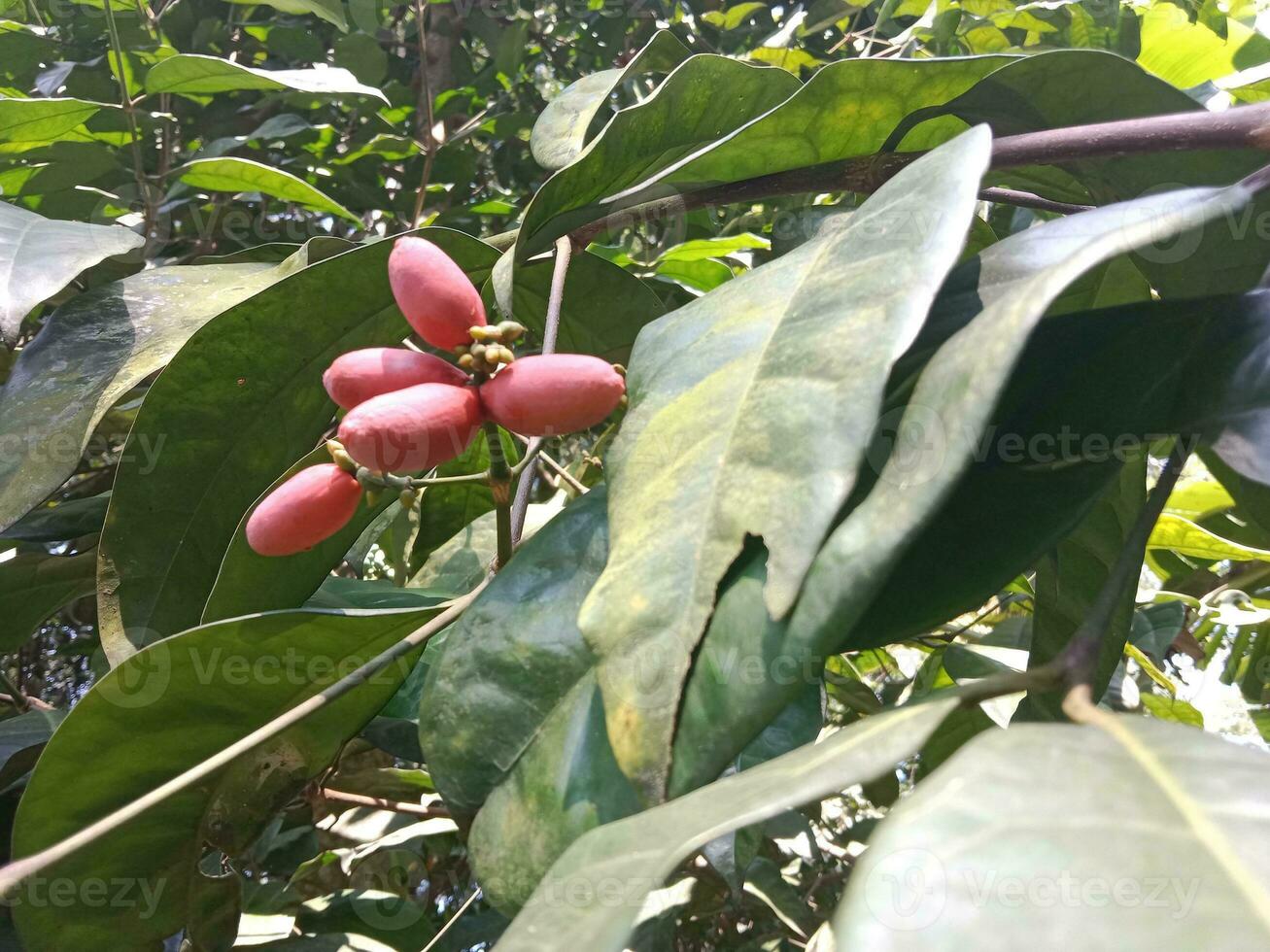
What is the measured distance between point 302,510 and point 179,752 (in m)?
0.15

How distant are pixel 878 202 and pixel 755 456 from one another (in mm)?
142

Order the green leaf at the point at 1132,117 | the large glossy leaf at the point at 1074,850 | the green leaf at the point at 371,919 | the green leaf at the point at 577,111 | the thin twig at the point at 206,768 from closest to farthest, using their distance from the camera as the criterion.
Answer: the large glossy leaf at the point at 1074,850, the thin twig at the point at 206,768, the green leaf at the point at 1132,117, the green leaf at the point at 577,111, the green leaf at the point at 371,919

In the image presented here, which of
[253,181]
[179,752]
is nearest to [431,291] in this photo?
[179,752]

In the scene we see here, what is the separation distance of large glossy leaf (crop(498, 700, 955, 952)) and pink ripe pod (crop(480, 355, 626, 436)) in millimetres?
237

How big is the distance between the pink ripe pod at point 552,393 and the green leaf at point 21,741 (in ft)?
1.59

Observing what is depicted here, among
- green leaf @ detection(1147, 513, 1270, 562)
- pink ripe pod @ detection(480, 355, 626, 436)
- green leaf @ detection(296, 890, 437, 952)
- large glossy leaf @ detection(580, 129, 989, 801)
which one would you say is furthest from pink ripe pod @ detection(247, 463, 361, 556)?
green leaf @ detection(1147, 513, 1270, 562)

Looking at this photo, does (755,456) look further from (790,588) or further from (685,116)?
(685,116)

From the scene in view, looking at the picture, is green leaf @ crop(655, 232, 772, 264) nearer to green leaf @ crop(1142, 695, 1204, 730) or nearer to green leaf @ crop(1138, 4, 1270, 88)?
green leaf @ crop(1138, 4, 1270, 88)

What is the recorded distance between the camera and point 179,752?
1.83ft

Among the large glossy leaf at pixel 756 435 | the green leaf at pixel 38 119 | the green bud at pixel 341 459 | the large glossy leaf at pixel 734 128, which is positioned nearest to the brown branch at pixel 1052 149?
the large glossy leaf at pixel 734 128

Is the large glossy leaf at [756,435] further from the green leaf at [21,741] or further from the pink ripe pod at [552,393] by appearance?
the green leaf at [21,741]

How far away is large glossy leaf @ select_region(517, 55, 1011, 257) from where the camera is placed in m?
0.58

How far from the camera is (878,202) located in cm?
42

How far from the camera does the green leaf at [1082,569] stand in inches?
23.0
